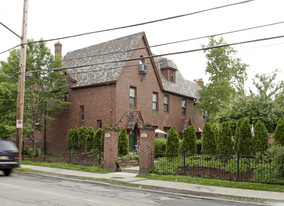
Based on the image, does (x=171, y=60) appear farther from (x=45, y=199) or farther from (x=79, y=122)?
(x=45, y=199)

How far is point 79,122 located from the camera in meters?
28.4

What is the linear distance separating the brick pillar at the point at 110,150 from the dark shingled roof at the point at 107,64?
26.5 ft

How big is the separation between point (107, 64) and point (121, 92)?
3035 millimetres

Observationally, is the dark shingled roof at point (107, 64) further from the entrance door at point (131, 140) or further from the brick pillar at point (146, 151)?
the brick pillar at point (146, 151)

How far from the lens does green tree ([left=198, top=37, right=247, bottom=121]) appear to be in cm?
3286

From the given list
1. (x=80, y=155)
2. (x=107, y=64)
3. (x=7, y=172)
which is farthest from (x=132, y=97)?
(x=7, y=172)

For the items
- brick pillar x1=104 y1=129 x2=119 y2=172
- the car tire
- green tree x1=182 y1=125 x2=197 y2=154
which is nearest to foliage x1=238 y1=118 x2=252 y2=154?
green tree x1=182 y1=125 x2=197 y2=154

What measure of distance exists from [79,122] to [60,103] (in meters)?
2.60

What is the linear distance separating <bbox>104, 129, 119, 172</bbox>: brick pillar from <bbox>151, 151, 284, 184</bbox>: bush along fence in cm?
243

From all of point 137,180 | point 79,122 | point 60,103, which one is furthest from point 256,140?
point 60,103

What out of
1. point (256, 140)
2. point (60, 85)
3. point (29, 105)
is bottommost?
point (256, 140)

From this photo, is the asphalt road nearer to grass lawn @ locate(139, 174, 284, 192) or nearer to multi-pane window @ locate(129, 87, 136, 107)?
grass lawn @ locate(139, 174, 284, 192)

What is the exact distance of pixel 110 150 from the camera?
1728 cm

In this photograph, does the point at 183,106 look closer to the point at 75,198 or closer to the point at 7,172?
the point at 7,172
